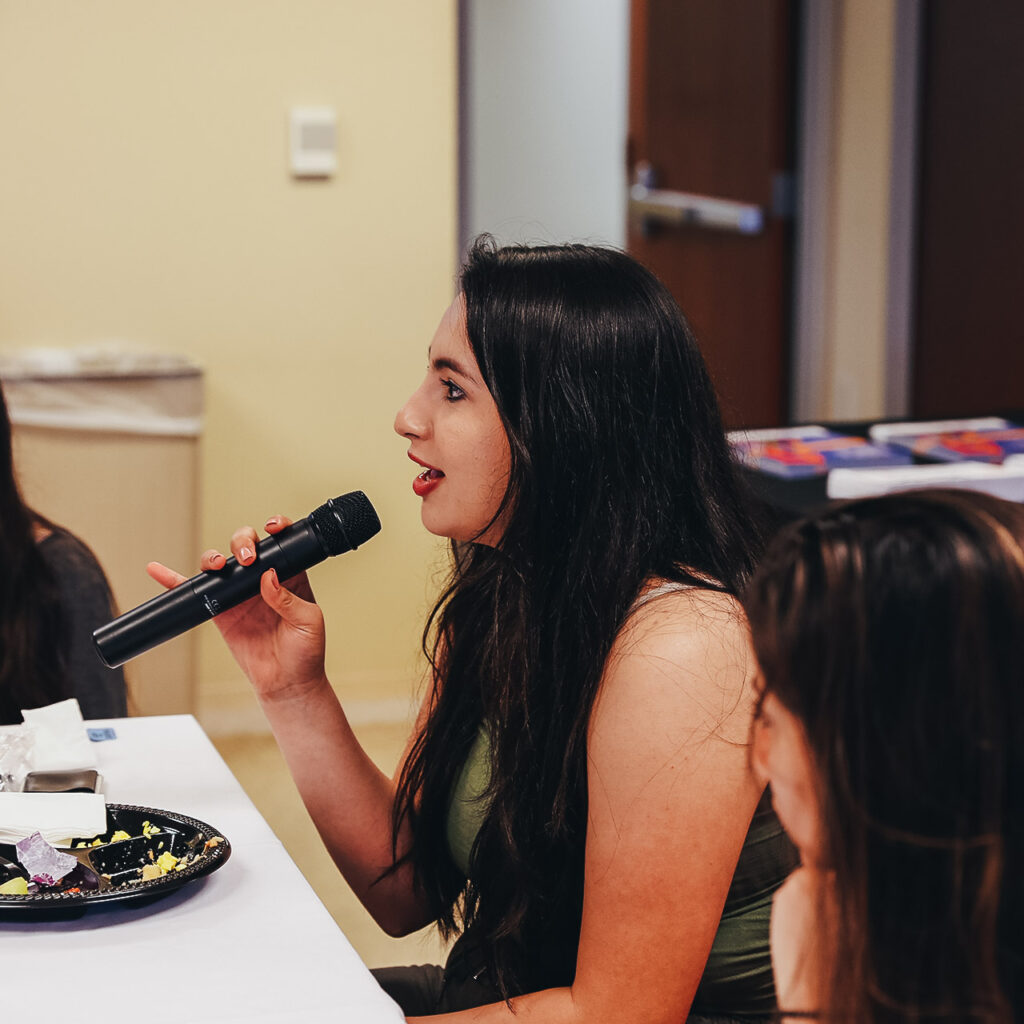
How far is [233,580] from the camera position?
1.30 meters

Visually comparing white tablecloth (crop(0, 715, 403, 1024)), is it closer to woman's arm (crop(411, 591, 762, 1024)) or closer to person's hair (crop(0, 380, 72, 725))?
woman's arm (crop(411, 591, 762, 1024))

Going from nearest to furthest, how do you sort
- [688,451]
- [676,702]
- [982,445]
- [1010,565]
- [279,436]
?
[1010,565]
[676,702]
[688,451]
[982,445]
[279,436]

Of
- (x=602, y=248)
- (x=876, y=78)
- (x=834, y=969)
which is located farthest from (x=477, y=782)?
(x=876, y=78)

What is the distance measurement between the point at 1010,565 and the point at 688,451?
56cm

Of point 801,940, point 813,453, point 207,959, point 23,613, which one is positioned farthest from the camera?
point 813,453

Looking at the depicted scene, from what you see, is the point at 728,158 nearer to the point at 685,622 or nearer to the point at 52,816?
the point at 685,622

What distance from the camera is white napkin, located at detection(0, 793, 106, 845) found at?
1.13 metres

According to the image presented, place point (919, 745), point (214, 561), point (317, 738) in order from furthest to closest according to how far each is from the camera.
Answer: point (317, 738)
point (214, 561)
point (919, 745)

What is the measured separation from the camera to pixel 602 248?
1258 millimetres

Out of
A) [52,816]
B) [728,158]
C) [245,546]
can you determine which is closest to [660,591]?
[245,546]

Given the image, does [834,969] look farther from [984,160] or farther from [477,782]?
[984,160]

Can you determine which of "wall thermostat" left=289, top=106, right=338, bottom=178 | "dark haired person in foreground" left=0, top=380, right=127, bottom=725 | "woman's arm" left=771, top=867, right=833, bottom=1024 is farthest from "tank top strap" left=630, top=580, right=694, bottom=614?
"wall thermostat" left=289, top=106, right=338, bottom=178

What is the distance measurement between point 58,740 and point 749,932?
0.66 metres

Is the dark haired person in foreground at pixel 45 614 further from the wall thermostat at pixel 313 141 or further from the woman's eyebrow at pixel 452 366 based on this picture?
the wall thermostat at pixel 313 141
